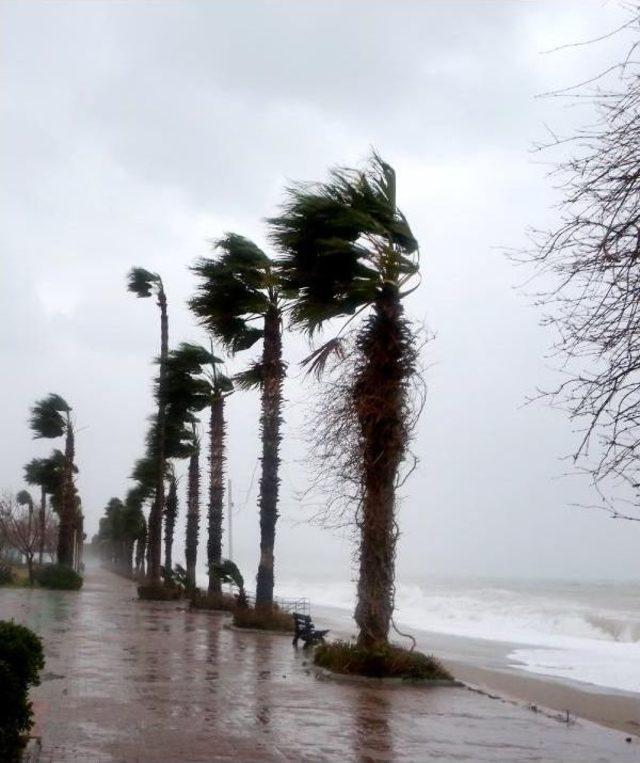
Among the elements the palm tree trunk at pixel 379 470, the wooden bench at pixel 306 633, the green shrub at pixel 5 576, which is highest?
the palm tree trunk at pixel 379 470

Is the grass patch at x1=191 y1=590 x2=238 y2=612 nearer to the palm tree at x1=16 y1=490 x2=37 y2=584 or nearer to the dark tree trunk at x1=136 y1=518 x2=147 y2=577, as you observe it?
the palm tree at x1=16 y1=490 x2=37 y2=584

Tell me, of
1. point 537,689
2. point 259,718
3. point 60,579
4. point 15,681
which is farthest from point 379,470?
point 60,579

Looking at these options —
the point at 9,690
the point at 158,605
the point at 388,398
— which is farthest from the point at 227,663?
the point at 158,605

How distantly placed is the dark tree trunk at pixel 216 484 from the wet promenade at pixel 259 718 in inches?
566

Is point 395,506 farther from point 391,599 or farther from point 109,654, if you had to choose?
point 109,654

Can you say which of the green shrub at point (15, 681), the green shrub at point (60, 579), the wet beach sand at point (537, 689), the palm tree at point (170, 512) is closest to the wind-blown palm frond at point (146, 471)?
the palm tree at point (170, 512)

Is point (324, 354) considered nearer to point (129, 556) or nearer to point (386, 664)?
point (386, 664)

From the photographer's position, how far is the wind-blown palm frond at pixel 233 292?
23828mm

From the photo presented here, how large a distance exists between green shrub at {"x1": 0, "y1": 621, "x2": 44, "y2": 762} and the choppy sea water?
18.1 m

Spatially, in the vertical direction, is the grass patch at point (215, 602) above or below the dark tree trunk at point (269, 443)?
below

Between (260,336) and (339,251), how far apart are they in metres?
10.1

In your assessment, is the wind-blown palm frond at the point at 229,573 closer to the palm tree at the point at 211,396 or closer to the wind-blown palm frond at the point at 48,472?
the palm tree at the point at 211,396

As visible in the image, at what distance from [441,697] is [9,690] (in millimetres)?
7545

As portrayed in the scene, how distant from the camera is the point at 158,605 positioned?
3606 cm
